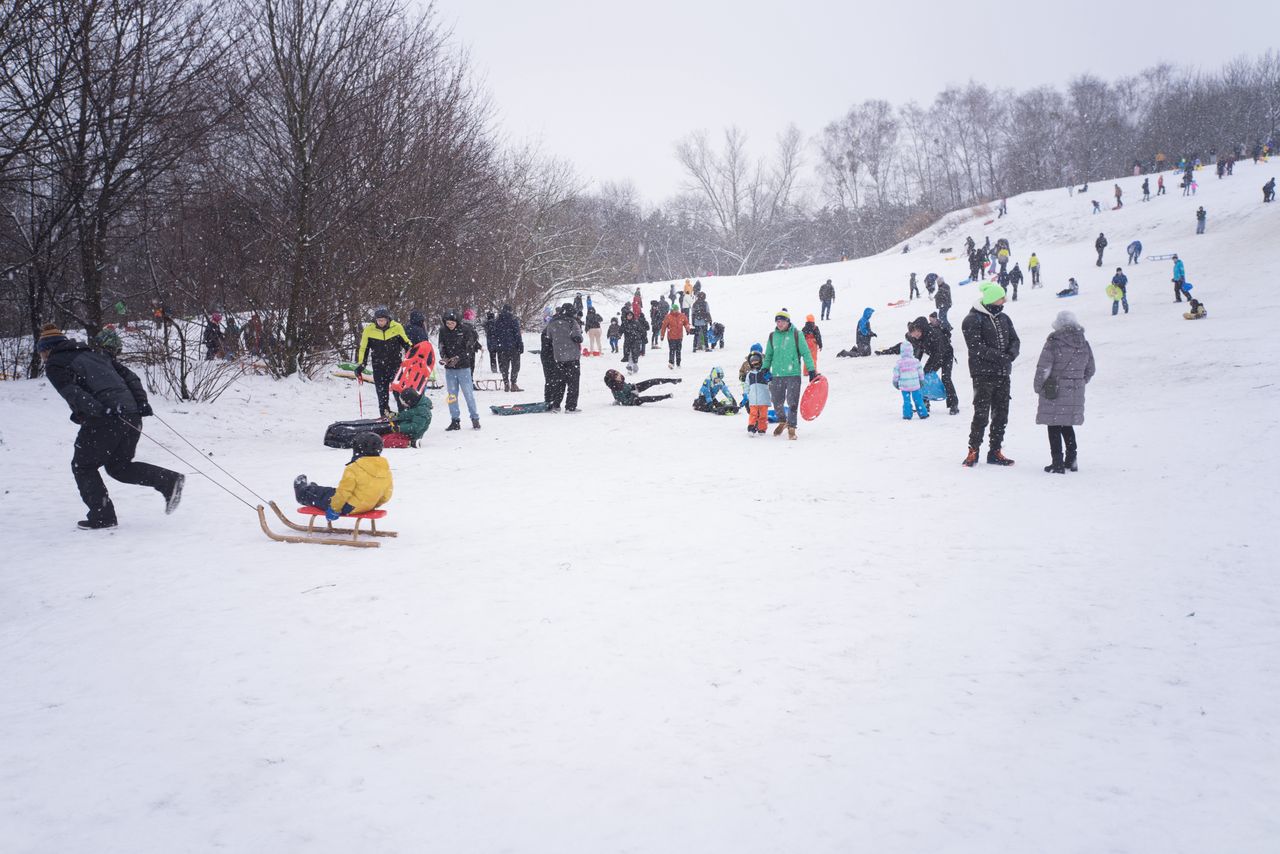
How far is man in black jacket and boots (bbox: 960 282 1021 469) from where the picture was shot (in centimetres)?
770

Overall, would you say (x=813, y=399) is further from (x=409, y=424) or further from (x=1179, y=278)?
(x=1179, y=278)

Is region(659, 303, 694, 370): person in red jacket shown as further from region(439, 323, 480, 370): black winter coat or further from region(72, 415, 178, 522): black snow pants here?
region(72, 415, 178, 522): black snow pants

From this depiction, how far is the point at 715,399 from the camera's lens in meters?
13.2

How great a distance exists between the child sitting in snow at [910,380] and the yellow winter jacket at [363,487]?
8253 millimetres

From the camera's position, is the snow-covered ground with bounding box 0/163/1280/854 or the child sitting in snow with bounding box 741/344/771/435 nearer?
the snow-covered ground with bounding box 0/163/1280/854

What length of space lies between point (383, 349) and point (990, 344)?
8194 millimetres

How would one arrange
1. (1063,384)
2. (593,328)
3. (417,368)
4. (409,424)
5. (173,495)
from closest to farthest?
(173,495), (1063,384), (409,424), (417,368), (593,328)

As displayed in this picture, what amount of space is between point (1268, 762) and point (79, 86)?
13.0 meters

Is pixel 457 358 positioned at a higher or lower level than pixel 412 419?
higher

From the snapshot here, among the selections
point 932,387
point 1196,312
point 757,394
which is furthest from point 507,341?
point 1196,312

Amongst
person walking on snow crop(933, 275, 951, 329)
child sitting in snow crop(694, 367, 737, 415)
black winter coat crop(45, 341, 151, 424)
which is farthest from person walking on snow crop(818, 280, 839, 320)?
black winter coat crop(45, 341, 151, 424)

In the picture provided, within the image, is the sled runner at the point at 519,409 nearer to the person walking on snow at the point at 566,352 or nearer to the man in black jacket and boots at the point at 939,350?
the person walking on snow at the point at 566,352

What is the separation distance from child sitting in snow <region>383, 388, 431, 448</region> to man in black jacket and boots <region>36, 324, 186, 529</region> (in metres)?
3.85

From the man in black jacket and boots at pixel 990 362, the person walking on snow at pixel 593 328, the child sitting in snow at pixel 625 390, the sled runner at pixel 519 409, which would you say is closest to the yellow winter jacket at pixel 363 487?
the man in black jacket and boots at pixel 990 362
